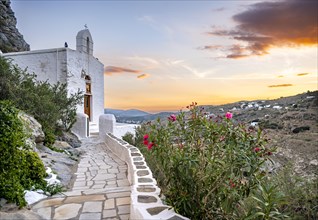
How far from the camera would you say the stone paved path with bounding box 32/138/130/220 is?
359 centimetres

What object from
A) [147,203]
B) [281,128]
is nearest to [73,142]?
[147,203]

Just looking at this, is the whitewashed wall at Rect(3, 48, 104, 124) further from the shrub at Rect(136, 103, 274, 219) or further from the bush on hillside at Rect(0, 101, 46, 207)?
the shrub at Rect(136, 103, 274, 219)

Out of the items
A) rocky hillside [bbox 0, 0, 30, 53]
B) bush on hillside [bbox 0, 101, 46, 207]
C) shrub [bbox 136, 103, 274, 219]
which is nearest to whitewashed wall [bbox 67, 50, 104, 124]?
rocky hillside [bbox 0, 0, 30, 53]

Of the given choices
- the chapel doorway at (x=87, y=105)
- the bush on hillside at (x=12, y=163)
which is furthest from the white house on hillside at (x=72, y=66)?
the bush on hillside at (x=12, y=163)

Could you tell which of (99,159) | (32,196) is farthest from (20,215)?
(99,159)

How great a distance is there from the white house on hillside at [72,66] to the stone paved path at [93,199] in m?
7.90

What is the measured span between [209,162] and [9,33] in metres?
25.5

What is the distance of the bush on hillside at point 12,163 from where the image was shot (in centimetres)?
367

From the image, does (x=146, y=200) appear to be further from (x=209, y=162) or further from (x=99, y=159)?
(x=99, y=159)

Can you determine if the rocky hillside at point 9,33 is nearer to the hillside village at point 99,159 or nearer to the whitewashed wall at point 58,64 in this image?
the whitewashed wall at point 58,64

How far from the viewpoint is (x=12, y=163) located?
396cm

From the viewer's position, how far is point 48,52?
572 inches

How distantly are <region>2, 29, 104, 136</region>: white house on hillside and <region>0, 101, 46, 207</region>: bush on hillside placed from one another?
9.31 meters

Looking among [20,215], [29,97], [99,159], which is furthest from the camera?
[29,97]
